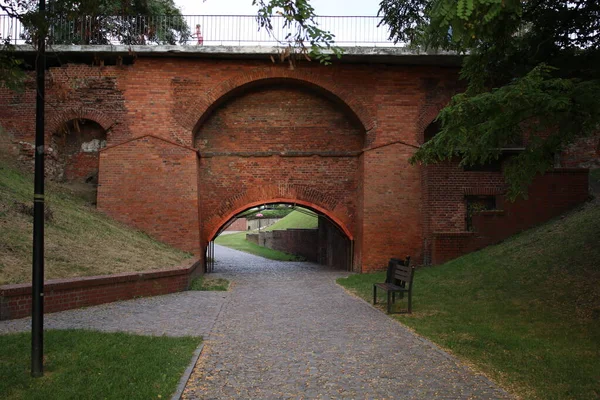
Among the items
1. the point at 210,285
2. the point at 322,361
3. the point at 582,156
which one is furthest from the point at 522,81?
the point at 582,156

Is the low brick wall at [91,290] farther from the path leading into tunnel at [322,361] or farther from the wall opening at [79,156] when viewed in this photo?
the wall opening at [79,156]

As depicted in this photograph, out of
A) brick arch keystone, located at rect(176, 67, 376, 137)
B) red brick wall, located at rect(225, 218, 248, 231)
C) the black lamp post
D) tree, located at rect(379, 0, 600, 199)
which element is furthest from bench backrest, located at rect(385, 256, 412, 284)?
red brick wall, located at rect(225, 218, 248, 231)

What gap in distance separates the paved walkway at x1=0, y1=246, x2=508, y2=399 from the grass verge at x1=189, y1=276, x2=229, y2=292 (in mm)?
1082

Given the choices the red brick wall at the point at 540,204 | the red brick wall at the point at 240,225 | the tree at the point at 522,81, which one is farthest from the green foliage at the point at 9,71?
the red brick wall at the point at 240,225

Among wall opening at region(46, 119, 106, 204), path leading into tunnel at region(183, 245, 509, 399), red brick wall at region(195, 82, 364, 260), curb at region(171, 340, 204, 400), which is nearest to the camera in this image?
curb at region(171, 340, 204, 400)

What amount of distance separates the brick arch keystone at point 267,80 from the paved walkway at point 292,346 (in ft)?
21.8

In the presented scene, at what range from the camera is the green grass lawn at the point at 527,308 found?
5.38 meters

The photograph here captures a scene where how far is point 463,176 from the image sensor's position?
15.6 meters

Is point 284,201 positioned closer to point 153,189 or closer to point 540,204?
point 153,189

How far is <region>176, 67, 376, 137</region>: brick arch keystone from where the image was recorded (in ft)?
51.5

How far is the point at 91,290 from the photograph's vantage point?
8930 mm

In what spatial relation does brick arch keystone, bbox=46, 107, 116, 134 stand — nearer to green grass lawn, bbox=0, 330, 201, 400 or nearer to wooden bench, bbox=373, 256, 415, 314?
wooden bench, bbox=373, 256, 415, 314

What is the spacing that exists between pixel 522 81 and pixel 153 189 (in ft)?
38.3

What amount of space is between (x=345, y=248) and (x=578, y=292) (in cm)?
1086
